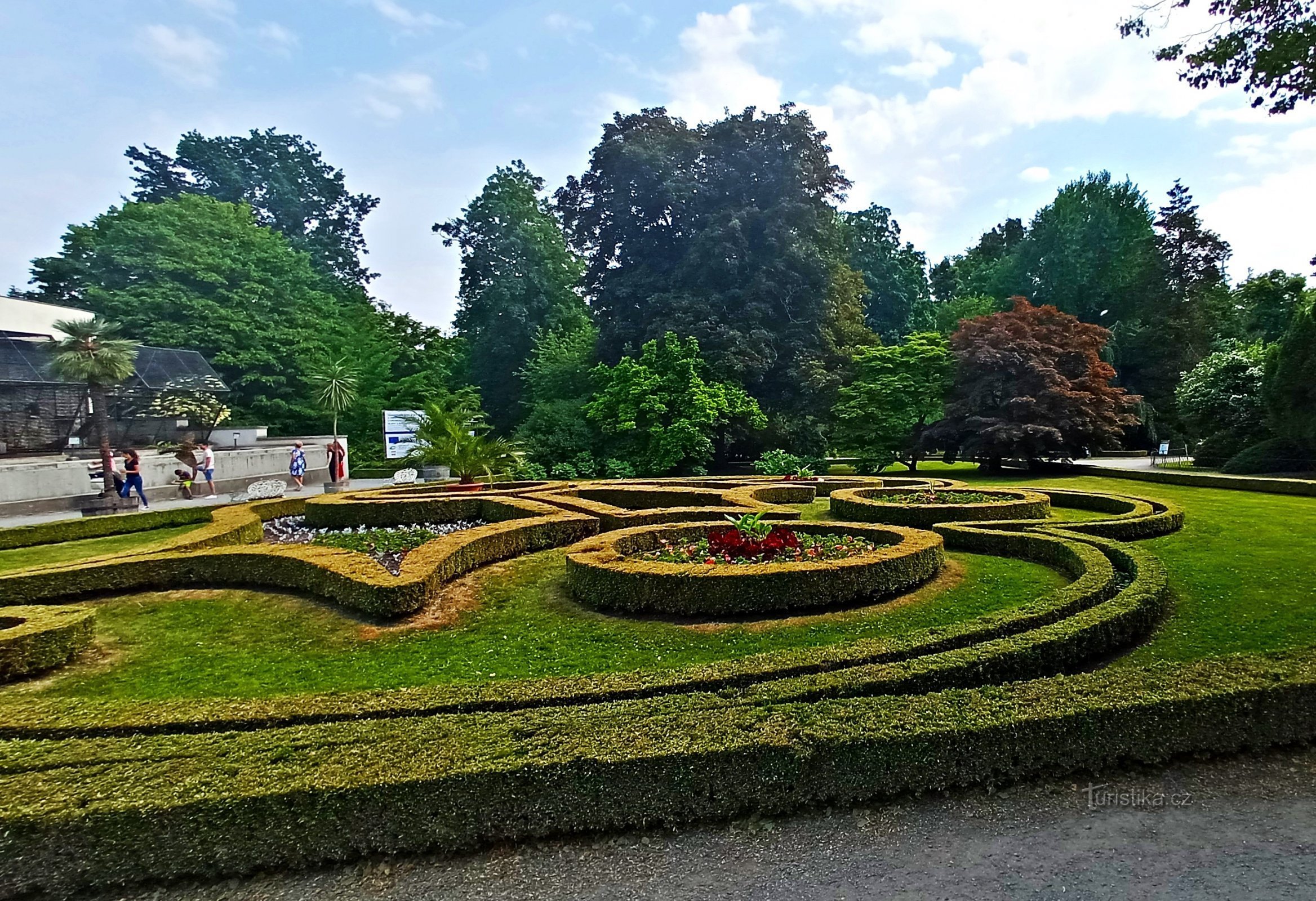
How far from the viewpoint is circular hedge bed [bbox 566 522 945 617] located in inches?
277

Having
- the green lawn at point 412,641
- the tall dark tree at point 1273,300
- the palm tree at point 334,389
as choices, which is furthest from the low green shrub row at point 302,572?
the tall dark tree at point 1273,300

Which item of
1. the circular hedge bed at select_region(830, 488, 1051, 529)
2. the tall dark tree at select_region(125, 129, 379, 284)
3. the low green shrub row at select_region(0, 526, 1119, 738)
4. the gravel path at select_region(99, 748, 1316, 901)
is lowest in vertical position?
the gravel path at select_region(99, 748, 1316, 901)

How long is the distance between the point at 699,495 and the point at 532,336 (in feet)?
87.7

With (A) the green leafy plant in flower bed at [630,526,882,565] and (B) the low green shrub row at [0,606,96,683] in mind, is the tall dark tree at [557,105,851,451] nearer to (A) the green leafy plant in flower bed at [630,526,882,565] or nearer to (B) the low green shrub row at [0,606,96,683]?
(A) the green leafy plant in flower bed at [630,526,882,565]

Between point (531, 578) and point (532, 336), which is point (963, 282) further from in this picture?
point (531, 578)

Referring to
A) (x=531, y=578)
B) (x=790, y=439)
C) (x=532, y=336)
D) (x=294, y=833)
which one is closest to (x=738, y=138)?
(x=790, y=439)

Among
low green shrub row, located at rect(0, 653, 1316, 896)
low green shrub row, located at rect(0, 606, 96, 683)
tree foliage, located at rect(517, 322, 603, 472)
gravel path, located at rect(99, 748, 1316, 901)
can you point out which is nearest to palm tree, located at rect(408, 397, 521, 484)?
tree foliage, located at rect(517, 322, 603, 472)

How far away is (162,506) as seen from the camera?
52.8ft

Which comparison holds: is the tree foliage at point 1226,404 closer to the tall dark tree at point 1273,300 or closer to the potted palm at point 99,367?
the tall dark tree at point 1273,300

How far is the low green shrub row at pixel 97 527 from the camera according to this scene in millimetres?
11633

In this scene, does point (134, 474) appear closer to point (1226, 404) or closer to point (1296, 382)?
point (1296, 382)

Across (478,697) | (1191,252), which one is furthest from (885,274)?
(478,697)

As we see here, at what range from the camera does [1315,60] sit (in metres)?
7.51

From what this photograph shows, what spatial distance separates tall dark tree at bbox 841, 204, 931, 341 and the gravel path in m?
36.6
